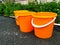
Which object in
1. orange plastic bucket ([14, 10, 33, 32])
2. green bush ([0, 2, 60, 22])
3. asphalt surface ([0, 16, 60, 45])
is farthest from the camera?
green bush ([0, 2, 60, 22])

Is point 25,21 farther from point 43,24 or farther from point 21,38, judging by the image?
point 43,24

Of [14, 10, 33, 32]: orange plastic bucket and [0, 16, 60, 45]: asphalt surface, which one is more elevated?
[14, 10, 33, 32]: orange plastic bucket

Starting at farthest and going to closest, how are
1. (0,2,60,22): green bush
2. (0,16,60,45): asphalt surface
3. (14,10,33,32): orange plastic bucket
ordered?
(0,2,60,22): green bush, (14,10,33,32): orange plastic bucket, (0,16,60,45): asphalt surface

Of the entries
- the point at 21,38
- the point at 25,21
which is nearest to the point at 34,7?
the point at 25,21

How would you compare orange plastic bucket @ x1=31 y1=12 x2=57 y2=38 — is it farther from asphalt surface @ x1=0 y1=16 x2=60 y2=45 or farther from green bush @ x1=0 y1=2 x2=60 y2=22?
green bush @ x1=0 y1=2 x2=60 y2=22

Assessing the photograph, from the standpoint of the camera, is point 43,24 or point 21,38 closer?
point 43,24

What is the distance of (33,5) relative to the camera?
471 cm

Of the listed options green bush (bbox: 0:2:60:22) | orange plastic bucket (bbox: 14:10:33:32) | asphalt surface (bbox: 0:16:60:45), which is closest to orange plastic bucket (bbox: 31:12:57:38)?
asphalt surface (bbox: 0:16:60:45)

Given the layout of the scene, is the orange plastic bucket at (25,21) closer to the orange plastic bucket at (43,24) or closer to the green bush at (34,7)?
the orange plastic bucket at (43,24)

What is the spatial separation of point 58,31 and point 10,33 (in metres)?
1.16

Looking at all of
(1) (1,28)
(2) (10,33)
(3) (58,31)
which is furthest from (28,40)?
(1) (1,28)

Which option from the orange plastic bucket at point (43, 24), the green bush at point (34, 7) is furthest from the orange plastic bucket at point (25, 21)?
the green bush at point (34, 7)

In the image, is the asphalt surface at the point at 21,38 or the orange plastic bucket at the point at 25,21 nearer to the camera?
the asphalt surface at the point at 21,38

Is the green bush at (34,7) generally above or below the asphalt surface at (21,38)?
above
